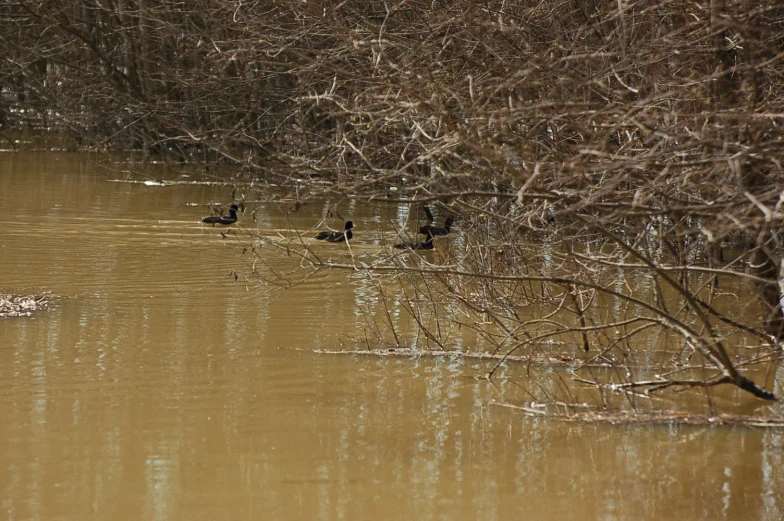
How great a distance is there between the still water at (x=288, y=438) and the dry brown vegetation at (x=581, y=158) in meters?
0.56

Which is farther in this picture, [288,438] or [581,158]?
[288,438]

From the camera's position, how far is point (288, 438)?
673 cm

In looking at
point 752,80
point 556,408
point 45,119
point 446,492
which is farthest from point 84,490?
point 45,119

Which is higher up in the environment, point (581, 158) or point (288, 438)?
point (581, 158)

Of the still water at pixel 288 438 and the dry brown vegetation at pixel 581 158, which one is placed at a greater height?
the dry brown vegetation at pixel 581 158

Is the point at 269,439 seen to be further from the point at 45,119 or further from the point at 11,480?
the point at 45,119

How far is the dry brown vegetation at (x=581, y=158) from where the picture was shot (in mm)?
5629

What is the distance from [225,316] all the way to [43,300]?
1.61 meters

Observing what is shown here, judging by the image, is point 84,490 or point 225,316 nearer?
point 84,490

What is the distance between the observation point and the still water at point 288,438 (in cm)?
584

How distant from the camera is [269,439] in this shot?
22.0ft

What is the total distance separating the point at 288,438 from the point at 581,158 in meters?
2.32

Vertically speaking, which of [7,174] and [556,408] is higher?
[7,174]

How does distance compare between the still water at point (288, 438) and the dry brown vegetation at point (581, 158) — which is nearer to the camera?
the dry brown vegetation at point (581, 158)
